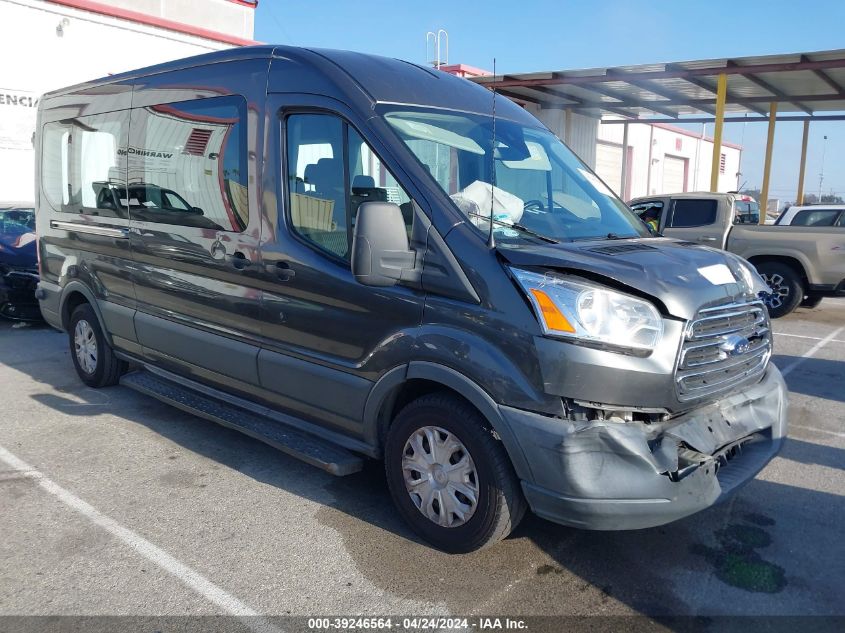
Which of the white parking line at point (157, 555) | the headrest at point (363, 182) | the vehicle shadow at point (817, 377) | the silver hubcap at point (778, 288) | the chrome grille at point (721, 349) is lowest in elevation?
the white parking line at point (157, 555)

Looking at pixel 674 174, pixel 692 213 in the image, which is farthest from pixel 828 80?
pixel 674 174

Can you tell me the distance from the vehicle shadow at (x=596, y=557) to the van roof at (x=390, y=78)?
228 centimetres

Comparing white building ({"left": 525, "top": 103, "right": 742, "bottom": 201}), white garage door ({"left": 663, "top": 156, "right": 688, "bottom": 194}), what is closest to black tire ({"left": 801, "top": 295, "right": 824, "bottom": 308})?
white building ({"left": 525, "top": 103, "right": 742, "bottom": 201})

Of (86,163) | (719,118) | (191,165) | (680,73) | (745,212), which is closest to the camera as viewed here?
(191,165)

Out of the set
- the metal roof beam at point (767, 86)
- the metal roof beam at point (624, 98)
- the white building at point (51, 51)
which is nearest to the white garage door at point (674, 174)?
the metal roof beam at point (624, 98)

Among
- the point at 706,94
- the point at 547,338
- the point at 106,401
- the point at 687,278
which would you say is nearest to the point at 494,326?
the point at 547,338

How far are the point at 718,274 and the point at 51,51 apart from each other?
15.4 m

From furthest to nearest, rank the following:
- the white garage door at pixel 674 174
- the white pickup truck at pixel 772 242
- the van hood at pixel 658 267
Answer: the white garage door at pixel 674 174 → the white pickup truck at pixel 772 242 → the van hood at pixel 658 267

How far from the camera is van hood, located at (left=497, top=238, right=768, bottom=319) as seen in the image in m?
3.12

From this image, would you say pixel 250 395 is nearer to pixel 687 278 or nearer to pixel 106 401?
pixel 106 401

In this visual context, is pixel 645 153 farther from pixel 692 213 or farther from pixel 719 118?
pixel 692 213

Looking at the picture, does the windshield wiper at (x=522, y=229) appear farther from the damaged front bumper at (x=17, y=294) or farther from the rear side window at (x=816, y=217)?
the rear side window at (x=816, y=217)

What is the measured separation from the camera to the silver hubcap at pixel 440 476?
11.2 feet

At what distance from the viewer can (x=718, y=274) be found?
351 cm
